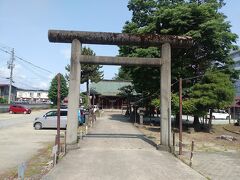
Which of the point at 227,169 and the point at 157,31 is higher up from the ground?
the point at 157,31

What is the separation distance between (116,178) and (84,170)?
1466 millimetres

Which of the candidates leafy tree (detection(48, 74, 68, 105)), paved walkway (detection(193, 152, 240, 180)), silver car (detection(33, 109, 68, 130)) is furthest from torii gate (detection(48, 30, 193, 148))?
leafy tree (detection(48, 74, 68, 105))

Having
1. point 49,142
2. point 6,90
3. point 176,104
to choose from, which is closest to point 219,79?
point 176,104

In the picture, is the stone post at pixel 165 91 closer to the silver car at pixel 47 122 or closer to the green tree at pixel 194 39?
the green tree at pixel 194 39

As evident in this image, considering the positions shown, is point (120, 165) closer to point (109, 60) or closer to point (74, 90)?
point (74, 90)

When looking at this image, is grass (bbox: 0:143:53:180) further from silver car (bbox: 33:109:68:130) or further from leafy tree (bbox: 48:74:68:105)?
leafy tree (bbox: 48:74:68:105)

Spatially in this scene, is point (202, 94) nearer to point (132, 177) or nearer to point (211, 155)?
point (211, 155)

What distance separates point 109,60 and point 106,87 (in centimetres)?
4933

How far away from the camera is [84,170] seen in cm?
1044

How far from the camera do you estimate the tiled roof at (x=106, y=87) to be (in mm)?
62406

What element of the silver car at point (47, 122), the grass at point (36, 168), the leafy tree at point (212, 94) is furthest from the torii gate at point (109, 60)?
the silver car at point (47, 122)

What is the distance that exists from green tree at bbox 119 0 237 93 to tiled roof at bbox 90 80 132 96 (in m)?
32.0

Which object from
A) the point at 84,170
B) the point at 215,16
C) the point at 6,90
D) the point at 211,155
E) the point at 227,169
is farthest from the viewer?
the point at 6,90

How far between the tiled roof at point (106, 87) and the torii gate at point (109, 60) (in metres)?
43.7
